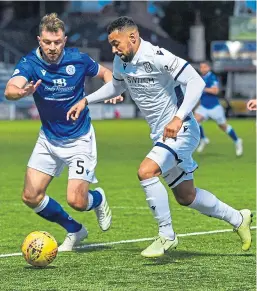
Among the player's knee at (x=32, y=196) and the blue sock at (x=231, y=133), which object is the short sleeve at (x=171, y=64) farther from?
the blue sock at (x=231, y=133)

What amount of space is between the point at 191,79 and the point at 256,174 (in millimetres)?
9829

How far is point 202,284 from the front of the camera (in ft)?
25.6

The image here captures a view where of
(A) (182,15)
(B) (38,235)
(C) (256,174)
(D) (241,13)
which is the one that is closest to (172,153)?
(B) (38,235)

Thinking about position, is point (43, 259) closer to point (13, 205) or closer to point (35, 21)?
point (13, 205)

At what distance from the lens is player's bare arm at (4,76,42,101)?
876 centimetres

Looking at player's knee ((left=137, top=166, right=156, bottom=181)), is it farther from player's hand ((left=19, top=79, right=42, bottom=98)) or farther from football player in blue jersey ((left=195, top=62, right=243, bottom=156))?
football player in blue jersey ((left=195, top=62, right=243, bottom=156))

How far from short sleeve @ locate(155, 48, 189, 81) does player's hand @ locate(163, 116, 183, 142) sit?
0.50m

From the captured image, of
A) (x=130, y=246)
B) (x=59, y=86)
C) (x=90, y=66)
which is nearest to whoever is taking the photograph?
(x=59, y=86)

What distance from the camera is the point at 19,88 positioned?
9.09 m

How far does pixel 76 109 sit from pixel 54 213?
1.10 m

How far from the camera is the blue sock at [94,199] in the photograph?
987 centimetres

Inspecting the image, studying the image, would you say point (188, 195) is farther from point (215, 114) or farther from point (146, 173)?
point (215, 114)

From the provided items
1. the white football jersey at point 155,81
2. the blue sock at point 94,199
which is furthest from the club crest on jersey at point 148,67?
the blue sock at point 94,199

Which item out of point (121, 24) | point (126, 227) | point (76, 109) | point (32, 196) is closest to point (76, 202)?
point (32, 196)
